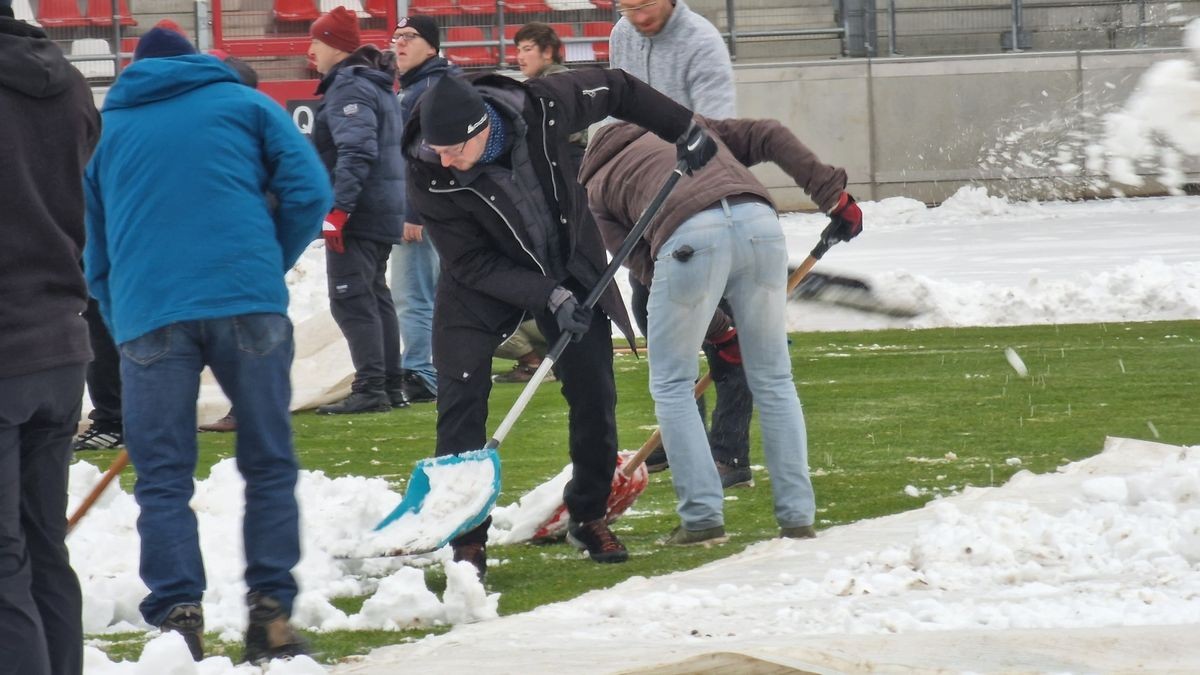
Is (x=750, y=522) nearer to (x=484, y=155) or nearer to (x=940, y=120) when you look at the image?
(x=484, y=155)

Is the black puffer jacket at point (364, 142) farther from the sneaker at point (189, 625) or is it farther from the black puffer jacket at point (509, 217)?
the sneaker at point (189, 625)

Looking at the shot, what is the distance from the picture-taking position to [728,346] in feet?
21.4

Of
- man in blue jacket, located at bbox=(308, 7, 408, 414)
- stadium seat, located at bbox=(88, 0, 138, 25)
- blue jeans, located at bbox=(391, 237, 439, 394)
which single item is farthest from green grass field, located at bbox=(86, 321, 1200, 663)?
stadium seat, located at bbox=(88, 0, 138, 25)

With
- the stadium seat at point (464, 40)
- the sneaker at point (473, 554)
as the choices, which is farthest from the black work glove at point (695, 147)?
the stadium seat at point (464, 40)

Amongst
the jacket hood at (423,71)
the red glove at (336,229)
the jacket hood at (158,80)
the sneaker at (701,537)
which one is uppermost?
the jacket hood at (423,71)

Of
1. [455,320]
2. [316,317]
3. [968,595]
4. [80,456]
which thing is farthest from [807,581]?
[316,317]

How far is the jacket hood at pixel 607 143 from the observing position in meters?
5.77

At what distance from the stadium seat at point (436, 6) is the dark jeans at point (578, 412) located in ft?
48.8

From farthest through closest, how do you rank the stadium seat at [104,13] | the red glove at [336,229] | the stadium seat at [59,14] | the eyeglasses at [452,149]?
the stadium seat at [104,13] → the stadium seat at [59,14] → the red glove at [336,229] → the eyeglasses at [452,149]

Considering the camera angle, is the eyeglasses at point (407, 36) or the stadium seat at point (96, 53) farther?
the stadium seat at point (96, 53)


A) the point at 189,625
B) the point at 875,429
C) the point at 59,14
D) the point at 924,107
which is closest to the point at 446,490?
the point at 189,625

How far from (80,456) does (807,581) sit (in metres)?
4.40

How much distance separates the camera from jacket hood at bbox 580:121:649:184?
5770mm

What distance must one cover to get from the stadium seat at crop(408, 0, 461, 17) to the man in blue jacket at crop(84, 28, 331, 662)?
623 inches
